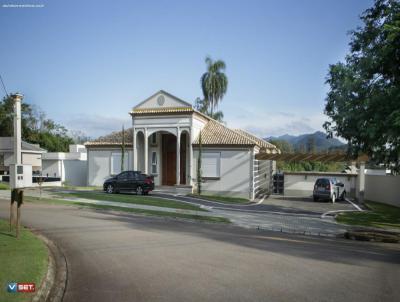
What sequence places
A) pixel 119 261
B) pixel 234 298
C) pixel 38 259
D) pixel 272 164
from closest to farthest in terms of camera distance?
pixel 234 298 < pixel 38 259 < pixel 119 261 < pixel 272 164

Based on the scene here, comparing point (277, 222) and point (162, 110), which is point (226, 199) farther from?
point (277, 222)

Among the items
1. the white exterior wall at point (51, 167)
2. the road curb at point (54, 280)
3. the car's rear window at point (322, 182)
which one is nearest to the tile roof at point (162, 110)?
the car's rear window at point (322, 182)

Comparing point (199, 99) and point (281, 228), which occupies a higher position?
point (199, 99)

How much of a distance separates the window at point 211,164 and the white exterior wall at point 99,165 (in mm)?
7940

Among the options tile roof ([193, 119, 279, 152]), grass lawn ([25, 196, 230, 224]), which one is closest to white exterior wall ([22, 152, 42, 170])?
tile roof ([193, 119, 279, 152])

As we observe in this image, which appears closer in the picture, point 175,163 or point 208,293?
point 208,293

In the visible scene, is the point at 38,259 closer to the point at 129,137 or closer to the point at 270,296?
the point at 270,296

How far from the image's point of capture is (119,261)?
27.8 ft

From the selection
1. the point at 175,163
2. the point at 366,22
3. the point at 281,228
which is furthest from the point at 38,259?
the point at 175,163

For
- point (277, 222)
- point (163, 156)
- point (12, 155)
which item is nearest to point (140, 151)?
point (163, 156)

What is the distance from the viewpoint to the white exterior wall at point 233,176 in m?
29.2

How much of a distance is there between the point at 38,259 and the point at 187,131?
22.4 m

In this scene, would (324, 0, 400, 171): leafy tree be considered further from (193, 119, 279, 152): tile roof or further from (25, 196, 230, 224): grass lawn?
(193, 119, 279, 152): tile roof

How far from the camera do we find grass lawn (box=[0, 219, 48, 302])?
6.13m
